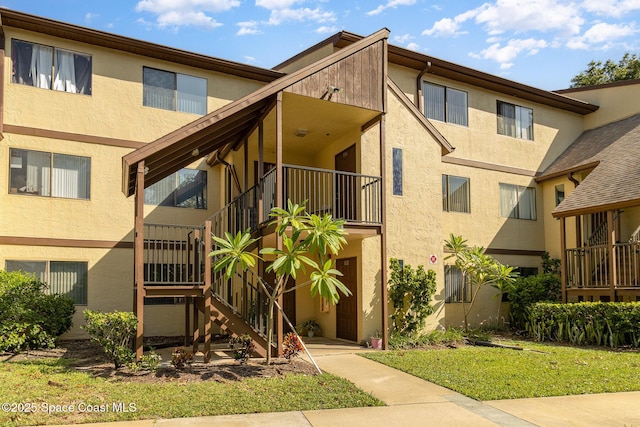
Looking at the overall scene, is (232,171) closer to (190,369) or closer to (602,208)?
(190,369)

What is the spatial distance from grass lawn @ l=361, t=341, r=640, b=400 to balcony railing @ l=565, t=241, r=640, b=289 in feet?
11.0

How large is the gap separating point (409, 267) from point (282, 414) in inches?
292

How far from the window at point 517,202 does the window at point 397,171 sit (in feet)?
21.1

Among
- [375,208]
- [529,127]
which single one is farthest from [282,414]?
[529,127]

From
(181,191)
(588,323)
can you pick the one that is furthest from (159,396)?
(588,323)

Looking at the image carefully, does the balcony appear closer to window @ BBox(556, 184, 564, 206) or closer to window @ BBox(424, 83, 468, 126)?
window @ BBox(556, 184, 564, 206)

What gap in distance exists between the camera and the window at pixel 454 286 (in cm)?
1692

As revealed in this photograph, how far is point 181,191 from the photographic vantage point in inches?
613

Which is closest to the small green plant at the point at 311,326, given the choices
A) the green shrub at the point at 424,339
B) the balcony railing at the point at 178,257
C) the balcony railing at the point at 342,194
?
the green shrub at the point at 424,339

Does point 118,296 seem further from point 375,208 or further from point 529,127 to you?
point 529,127

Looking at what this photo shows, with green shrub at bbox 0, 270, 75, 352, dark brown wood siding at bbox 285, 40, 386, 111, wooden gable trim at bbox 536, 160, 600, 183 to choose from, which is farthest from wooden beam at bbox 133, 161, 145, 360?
wooden gable trim at bbox 536, 160, 600, 183

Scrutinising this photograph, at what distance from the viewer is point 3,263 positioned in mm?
12945

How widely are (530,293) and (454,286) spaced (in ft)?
7.99

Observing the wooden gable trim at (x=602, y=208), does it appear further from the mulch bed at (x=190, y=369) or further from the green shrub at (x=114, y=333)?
the green shrub at (x=114, y=333)
